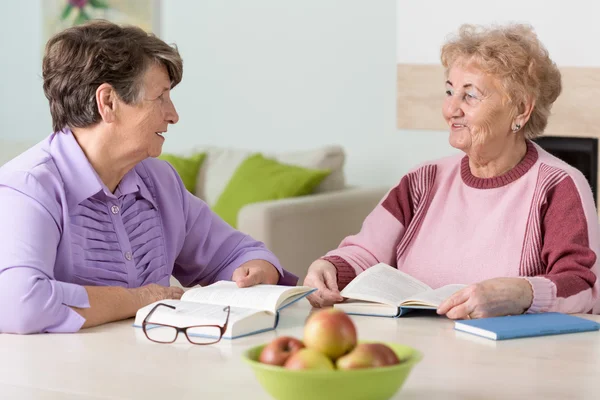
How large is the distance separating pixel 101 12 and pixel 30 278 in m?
3.97

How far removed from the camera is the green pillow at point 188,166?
4688mm

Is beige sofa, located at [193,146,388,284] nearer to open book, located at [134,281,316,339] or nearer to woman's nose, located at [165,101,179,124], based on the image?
woman's nose, located at [165,101,179,124]

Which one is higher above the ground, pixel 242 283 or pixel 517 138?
pixel 517 138

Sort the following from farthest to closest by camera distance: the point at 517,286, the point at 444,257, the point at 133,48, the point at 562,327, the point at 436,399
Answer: the point at 444,257 → the point at 133,48 → the point at 517,286 → the point at 562,327 → the point at 436,399

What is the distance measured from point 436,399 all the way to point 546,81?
1.25 meters

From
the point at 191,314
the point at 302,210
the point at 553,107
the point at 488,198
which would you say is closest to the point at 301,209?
the point at 302,210

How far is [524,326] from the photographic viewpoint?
6.01ft

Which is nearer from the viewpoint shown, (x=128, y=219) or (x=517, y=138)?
(x=128, y=219)

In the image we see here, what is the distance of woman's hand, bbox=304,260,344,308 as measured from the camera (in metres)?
2.12

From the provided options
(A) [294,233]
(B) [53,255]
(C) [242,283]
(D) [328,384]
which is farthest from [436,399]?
(A) [294,233]

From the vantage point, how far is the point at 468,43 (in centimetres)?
244

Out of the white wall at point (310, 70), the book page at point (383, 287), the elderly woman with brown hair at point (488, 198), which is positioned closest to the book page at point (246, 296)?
the book page at point (383, 287)

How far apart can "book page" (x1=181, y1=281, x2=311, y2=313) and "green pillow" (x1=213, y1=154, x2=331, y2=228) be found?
2.28 metres

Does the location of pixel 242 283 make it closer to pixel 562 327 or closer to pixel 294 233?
pixel 562 327
